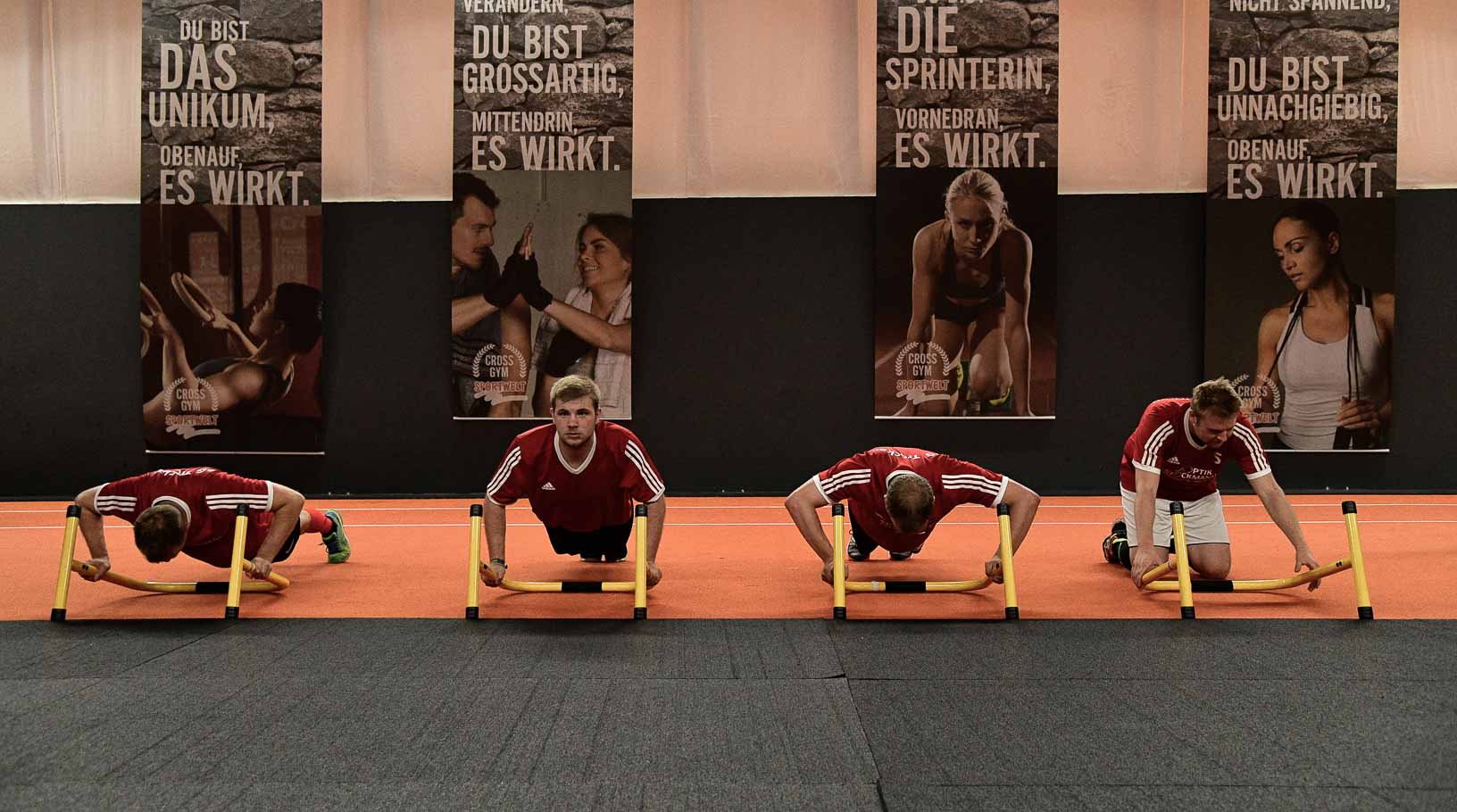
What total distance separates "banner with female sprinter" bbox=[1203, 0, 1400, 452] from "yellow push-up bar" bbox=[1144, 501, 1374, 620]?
5886 millimetres

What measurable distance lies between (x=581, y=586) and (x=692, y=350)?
6.16 metres

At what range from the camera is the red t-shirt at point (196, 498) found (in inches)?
210

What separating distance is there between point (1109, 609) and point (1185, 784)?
8.42 ft

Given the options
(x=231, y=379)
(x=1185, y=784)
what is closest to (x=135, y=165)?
(x=231, y=379)

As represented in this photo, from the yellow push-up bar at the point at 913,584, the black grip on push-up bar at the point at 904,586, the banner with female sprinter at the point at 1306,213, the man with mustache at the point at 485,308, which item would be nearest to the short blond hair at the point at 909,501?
the yellow push-up bar at the point at 913,584

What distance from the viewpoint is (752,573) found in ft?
21.3

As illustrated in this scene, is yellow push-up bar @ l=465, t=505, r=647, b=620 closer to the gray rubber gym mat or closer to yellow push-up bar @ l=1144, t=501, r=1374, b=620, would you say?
the gray rubber gym mat

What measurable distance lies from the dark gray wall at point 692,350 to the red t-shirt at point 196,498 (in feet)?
17.9

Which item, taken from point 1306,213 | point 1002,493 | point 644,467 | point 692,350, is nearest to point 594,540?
point 644,467

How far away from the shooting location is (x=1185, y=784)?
9.52ft

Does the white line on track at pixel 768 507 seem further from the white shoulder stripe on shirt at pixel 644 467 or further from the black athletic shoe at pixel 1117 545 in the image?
the white shoulder stripe on shirt at pixel 644 467

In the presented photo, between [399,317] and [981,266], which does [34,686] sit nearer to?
[399,317]

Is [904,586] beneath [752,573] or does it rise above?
above

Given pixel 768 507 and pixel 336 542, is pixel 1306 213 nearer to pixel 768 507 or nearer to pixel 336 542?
pixel 768 507
